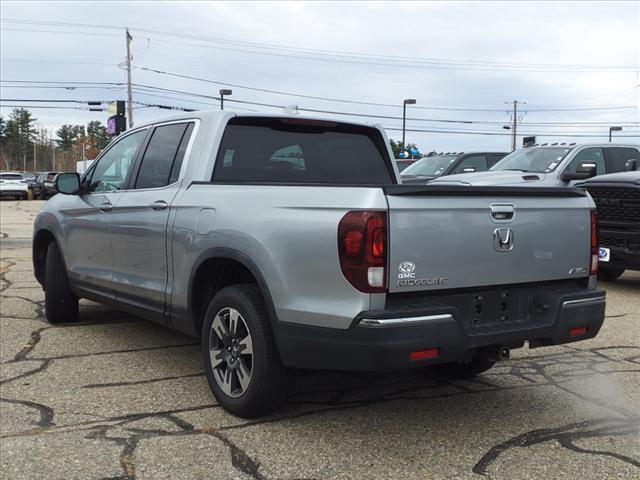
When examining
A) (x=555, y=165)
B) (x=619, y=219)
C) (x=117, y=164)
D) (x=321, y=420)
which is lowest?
(x=321, y=420)

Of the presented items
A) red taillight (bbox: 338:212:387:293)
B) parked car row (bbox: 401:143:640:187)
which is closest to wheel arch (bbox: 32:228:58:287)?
red taillight (bbox: 338:212:387:293)

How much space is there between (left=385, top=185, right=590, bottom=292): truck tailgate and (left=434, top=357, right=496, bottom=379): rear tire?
1022mm

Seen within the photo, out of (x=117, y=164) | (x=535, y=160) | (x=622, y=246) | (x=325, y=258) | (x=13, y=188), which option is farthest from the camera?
(x=13, y=188)

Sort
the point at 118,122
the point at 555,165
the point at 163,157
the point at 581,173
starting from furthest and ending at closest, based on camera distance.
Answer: the point at 118,122 < the point at 555,165 < the point at 581,173 < the point at 163,157

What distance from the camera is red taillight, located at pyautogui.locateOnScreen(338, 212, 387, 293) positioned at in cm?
314

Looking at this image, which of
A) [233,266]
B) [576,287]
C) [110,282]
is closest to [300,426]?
[233,266]

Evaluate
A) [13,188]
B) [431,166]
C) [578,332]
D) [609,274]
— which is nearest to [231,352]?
[578,332]

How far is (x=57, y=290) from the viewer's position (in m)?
6.20

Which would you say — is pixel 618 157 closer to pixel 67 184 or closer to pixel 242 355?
pixel 67 184

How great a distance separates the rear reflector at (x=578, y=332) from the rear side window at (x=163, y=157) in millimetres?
2703

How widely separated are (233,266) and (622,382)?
2.83m

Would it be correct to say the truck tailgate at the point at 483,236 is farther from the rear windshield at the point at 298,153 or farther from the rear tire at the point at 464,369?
the rear windshield at the point at 298,153

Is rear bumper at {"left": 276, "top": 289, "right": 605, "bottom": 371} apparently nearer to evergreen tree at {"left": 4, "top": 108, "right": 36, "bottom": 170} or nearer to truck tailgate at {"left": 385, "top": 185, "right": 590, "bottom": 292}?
truck tailgate at {"left": 385, "top": 185, "right": 590, "bottom": 292}

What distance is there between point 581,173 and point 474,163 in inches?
185
